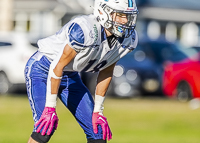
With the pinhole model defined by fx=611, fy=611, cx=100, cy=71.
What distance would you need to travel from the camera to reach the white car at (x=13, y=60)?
15.7 m

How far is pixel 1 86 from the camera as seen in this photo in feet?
52.9

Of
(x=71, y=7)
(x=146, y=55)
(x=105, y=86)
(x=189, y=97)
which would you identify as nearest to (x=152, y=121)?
(x=189, y=97)

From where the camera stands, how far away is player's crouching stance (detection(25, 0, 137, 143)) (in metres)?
5.10

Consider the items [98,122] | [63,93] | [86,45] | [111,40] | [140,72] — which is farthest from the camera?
[140,72]

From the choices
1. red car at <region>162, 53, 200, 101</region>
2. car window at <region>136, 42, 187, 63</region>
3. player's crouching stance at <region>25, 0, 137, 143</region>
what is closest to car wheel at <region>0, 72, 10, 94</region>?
car window at <region>136, 42, 187, 63</region>

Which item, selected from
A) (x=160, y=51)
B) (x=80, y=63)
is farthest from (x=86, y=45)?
(x=160, y=51)

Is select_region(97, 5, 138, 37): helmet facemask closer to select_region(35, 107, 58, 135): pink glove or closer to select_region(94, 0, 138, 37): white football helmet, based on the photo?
select_region(94, 0, 138, 37): white football helmet

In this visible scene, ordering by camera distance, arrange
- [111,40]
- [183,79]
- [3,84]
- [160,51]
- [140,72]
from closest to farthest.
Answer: [111,40], [183,79], [140,72], [3,84], [160,51]

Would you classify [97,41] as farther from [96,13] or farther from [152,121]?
[152,121]

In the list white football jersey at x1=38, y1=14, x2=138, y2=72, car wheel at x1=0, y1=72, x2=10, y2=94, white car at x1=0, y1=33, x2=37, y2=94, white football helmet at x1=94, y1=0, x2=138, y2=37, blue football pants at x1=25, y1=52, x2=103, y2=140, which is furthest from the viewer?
car wheel at x1=0, y1=72, x2=10, y2=94

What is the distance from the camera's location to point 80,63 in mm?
5293

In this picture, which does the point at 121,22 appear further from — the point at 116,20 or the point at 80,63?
the point at 80,63

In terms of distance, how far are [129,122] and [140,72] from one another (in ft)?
12.9

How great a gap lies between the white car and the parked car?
162 cm
